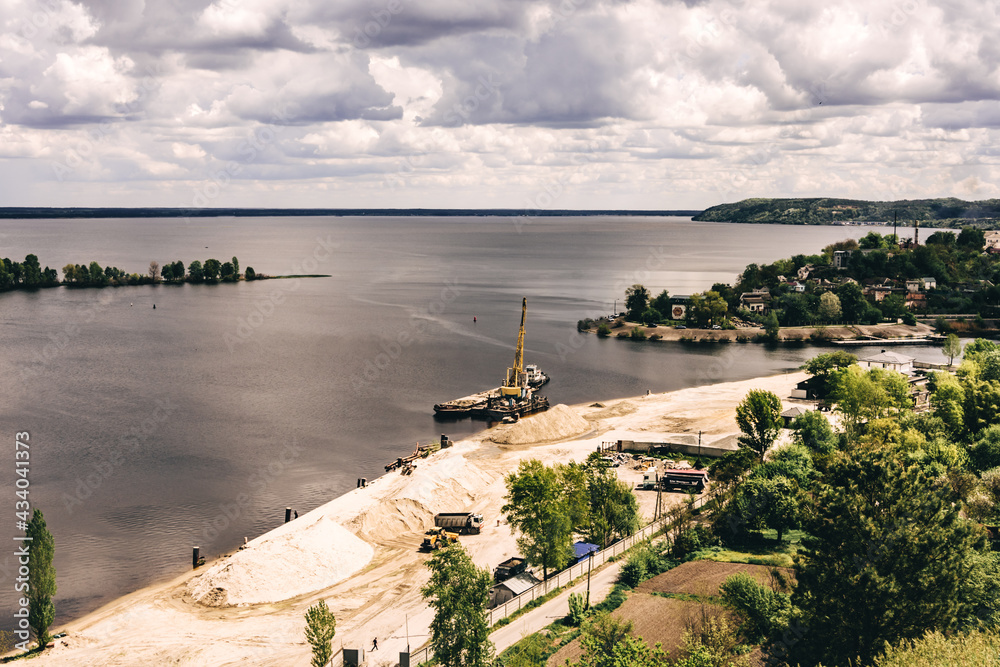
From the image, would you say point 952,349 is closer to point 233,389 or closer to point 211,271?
point 233,389

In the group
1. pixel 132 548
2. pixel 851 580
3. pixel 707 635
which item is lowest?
pixel 132 548

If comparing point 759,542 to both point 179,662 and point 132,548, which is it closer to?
point 179,662

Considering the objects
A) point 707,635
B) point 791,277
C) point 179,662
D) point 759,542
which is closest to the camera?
point 707,635

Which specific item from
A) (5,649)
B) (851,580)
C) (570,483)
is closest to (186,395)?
(5,649)

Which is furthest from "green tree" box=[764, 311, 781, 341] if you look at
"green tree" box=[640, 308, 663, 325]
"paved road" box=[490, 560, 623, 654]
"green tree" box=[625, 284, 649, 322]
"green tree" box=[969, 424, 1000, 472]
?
"paved road" box=[490, 560, 623, 654]

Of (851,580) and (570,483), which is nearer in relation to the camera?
(851,580)

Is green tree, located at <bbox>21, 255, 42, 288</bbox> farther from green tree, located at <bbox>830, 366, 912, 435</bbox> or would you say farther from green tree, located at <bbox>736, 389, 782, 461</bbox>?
green tree, located at <bbox>830, 366, 912, 435</bbox>

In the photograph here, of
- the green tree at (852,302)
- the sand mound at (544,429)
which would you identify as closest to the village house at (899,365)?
the sand mound at (544,429)
